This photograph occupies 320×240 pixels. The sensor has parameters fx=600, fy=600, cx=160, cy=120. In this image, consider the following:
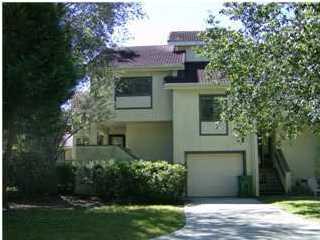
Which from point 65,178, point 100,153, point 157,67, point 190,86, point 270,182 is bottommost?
point 270,182

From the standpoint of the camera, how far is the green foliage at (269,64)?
17703mm

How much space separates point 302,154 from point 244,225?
17462 mm

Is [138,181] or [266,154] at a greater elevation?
[266,154]

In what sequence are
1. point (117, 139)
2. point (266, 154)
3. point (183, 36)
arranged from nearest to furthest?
point (266, 154), point (117, 139), point (183, 36)

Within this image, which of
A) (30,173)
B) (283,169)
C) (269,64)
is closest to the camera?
(269,64)


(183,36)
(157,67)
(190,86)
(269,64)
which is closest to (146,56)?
(157,67)

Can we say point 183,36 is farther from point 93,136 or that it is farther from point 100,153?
point 100,153

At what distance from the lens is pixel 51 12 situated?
13.0 metres

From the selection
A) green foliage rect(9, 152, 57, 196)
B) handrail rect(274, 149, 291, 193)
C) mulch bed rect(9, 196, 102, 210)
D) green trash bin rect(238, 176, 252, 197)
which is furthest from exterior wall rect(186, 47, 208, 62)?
green foliage rect(9, 152, 57, 196)

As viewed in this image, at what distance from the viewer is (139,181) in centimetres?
2512

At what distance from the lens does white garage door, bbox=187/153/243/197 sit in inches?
1198

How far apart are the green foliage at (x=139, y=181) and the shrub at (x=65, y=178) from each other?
2.01 m

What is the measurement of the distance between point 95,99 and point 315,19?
14661mm

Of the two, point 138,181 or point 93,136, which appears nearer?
point 138,181
